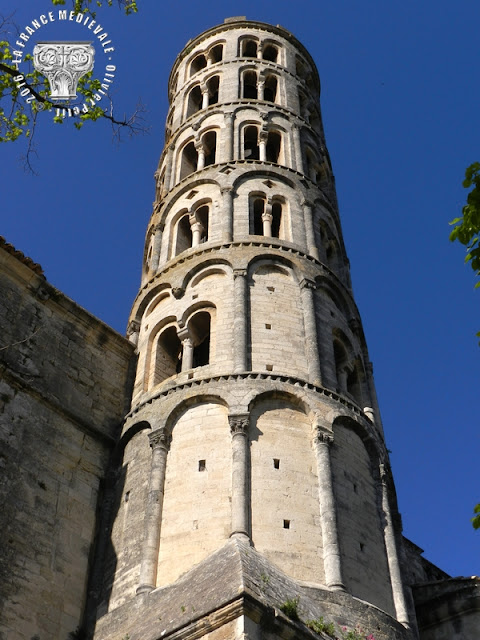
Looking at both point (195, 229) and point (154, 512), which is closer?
point (154, 512)

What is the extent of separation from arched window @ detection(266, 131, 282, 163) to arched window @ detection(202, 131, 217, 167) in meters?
1.57

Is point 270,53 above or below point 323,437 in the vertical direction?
above

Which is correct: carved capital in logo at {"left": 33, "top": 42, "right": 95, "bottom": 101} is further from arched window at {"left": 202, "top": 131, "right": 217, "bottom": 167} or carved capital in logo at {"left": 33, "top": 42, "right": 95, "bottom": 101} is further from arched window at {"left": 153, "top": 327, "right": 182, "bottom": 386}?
arched window at {"left": 202, "top": 131, "right": 217, "bottom": 167}

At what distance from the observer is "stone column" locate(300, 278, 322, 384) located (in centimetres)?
1541

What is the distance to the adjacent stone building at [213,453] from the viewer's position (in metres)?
11.7

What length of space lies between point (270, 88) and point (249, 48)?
2352mm

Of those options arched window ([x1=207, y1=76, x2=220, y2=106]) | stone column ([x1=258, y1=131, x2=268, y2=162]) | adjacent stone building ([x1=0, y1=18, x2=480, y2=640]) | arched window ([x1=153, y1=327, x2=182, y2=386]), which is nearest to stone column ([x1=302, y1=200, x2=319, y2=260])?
adjacent stone building ([x1=0, y1=18, x2=480, y2=640])

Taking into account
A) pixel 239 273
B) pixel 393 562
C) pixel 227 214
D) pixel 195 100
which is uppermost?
pixel 195 100

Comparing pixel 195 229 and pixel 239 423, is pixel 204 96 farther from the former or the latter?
pixel 239 423

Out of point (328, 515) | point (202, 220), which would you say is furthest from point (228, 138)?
point (328, 515)

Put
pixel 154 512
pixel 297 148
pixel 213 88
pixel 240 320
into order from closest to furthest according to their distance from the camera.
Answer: pixel 154 512 → pixel 240 320 → pixel 297 148 → pixel 213 88

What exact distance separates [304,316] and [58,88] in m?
7.36

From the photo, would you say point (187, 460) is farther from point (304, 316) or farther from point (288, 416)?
point (304, 316)

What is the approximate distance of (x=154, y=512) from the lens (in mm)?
13047
